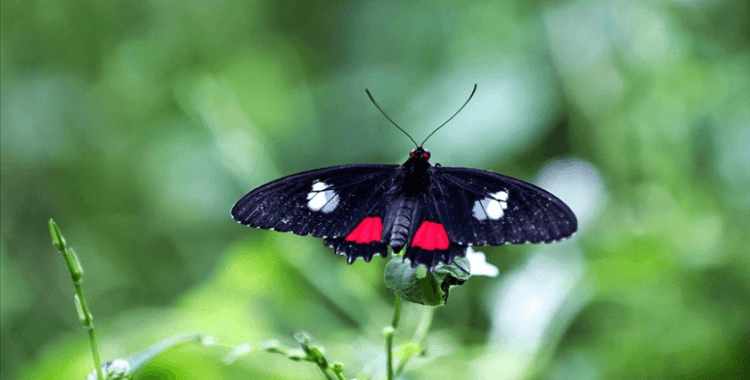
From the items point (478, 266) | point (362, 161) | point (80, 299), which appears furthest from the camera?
point (362, 161)

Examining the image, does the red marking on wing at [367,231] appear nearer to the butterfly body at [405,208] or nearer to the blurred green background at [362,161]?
the butterfly body at [405,208]

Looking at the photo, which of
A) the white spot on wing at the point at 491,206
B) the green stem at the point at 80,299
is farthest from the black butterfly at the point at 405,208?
the green stem at the point at 80,299

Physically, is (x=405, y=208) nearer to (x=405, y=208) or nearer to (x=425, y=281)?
(x=405, y=208)

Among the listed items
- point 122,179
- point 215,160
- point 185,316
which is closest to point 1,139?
point 122,179

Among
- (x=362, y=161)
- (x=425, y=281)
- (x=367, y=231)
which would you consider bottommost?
(x=425, y=281)

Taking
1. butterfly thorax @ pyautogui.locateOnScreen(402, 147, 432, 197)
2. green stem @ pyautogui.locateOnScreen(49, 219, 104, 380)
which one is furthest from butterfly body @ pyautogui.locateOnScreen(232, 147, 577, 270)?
green stem @ pyautogui.locateOnScreen(49, 219, 104, 380)

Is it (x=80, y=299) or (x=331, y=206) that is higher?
(x=331, y=206)

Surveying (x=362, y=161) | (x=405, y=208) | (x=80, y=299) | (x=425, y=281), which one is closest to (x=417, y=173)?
(x=405, y=208)

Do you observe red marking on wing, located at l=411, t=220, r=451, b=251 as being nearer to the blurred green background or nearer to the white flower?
the white flower

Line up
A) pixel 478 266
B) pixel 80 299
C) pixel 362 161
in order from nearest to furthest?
pixel 80 299 < pixel 478 266 < pixel 362 161
